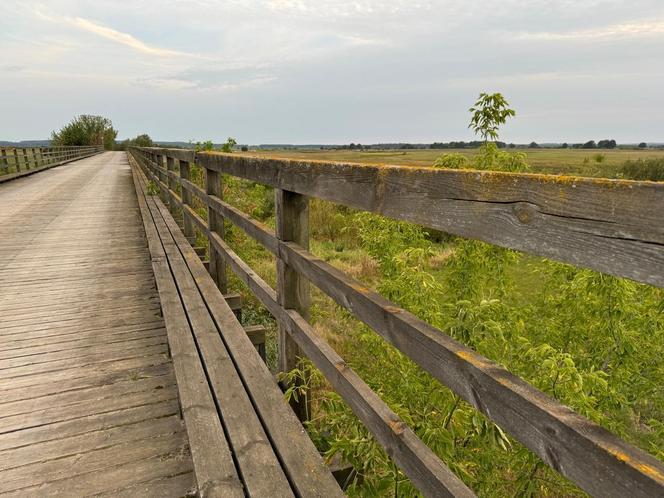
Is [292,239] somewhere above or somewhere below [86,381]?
above

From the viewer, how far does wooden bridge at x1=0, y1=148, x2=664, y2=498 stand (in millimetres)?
961

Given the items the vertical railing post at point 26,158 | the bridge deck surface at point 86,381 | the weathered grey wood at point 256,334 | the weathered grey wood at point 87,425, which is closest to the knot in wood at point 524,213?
the bridge deck surface at point 86,381

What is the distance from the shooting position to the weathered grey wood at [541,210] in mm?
862

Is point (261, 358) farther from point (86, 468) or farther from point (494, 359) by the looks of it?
point (494, 359)

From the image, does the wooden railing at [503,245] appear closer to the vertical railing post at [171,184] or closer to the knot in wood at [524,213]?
the knot in wood at [524,213]

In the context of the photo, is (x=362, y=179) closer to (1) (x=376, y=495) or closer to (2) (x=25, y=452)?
(1) (x=376, y=495)

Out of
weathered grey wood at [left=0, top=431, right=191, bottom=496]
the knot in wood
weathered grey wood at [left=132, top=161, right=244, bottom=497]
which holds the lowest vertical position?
weathered grey wood at [left=0, top=431, right=191, bottom=496]

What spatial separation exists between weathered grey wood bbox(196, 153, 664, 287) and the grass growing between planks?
0.67 m

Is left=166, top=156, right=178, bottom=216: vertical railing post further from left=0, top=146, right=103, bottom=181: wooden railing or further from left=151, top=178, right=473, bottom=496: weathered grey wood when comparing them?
left=0, top=146, right=103, bottom=181: wooden railing

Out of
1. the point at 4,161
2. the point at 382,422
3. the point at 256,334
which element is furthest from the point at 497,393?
the point at 4,161

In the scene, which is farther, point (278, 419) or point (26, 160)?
point (26, 160)

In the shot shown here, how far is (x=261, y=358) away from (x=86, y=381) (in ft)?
4.30

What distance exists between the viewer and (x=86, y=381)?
316cm

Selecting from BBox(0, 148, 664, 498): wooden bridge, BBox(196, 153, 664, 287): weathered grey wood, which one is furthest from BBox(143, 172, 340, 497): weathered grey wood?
BBox(196, 153, 664, 287): weathered grey wood
